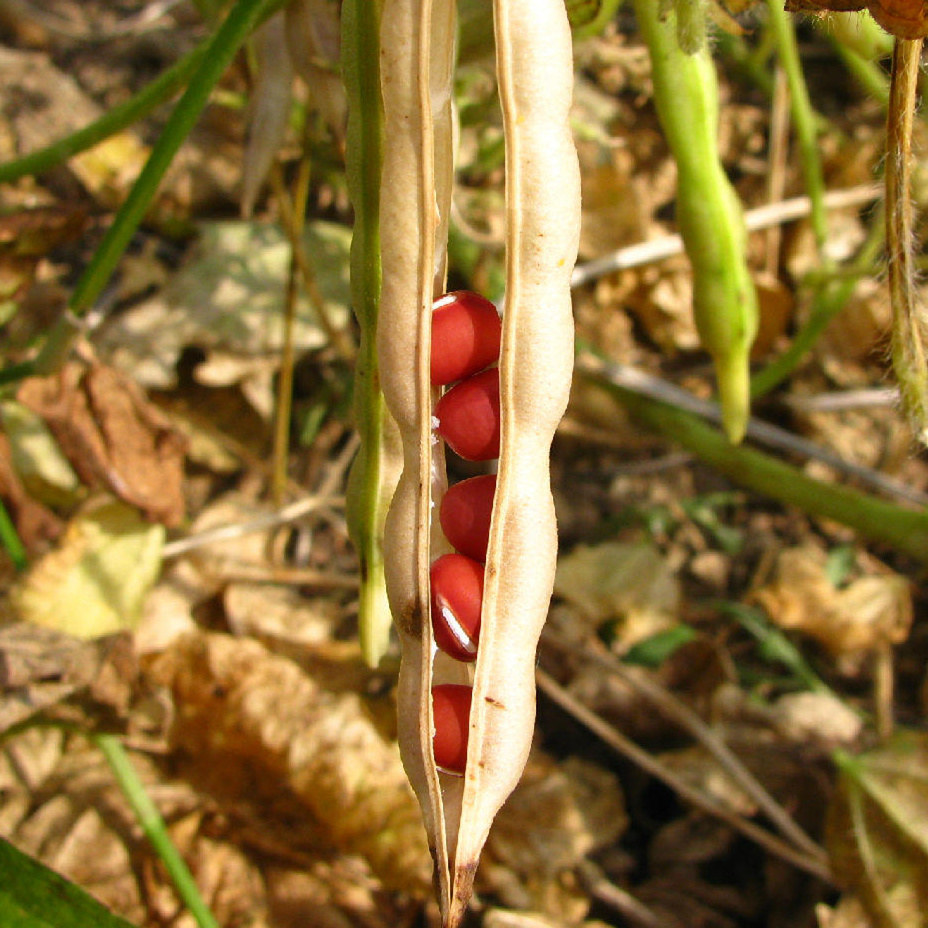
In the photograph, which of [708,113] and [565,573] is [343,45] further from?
[565,573]

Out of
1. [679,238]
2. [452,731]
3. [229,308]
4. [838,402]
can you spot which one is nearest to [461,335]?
[452,731]

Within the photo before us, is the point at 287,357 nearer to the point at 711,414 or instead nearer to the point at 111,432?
the point at 111,432

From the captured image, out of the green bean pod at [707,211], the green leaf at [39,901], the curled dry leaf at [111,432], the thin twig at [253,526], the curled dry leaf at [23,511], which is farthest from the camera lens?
the thin twig at [253,526]

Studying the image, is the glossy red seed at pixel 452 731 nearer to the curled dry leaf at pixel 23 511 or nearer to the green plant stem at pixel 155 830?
the green plant stem at pixel 155 830

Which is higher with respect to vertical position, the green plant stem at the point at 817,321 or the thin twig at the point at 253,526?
the green plant stem at the point at 817,321

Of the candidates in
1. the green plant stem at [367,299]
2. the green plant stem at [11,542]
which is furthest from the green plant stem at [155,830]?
the green plant stem at [367,299]
